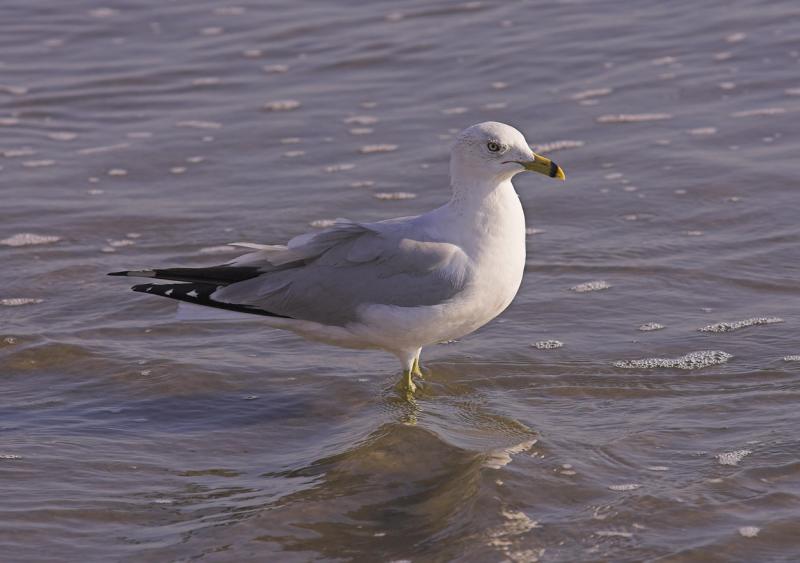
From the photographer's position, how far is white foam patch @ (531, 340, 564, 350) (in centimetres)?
748

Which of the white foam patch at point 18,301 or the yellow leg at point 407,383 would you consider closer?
the yellow leg at point 407,383

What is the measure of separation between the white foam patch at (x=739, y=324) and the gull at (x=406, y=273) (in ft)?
4.83

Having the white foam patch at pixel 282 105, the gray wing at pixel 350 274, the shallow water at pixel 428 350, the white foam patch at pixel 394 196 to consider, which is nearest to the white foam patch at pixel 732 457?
the shallow water at pixel 428 350

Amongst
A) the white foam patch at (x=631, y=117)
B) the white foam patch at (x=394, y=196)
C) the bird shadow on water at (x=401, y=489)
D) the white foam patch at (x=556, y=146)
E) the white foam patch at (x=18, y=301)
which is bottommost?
the bird shadow on water at (x=401, y=489)

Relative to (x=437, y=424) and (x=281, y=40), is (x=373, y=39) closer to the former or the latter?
(x=281, y=40)

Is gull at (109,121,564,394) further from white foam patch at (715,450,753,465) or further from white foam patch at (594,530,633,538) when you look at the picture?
white foam patch at (594,530,633,538)

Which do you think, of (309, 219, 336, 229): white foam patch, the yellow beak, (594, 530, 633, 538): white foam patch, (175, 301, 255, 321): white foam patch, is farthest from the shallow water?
the yellow beak

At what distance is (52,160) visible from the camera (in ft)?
36.4

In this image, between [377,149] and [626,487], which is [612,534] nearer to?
[626,487]

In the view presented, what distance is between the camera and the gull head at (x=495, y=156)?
667cm

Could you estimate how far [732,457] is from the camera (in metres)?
6.00

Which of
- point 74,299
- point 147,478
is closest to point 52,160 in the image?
point 74,299

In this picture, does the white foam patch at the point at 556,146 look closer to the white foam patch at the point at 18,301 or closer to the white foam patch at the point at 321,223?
the white foam patch at the point at 321,223

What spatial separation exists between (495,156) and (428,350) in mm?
1460
